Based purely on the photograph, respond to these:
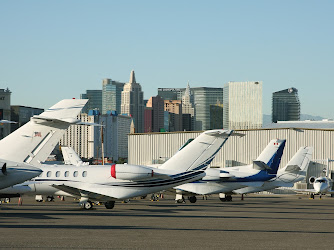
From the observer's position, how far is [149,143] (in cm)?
9744

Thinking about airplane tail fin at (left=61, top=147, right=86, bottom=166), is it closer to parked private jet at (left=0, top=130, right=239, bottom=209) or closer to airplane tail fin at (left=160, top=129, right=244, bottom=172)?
parked private jet at (left=0, top=130, right=239, bottom=209)

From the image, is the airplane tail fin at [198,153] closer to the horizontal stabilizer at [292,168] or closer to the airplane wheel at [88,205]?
the airplane wheel at [88,205]

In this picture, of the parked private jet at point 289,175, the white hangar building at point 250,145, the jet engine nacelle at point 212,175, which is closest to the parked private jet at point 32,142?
the jet engine nacelle at point 212,175

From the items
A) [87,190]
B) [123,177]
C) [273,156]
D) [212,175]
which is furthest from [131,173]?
[273,156]

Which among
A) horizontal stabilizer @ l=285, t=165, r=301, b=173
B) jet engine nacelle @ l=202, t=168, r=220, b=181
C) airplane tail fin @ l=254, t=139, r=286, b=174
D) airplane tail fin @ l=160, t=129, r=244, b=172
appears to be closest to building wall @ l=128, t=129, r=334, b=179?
horizontal stabilizer @ l=285, t=165, r=301, b=173

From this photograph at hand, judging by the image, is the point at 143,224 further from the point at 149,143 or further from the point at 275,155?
the point at 149,143

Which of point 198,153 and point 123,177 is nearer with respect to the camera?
point 123,177

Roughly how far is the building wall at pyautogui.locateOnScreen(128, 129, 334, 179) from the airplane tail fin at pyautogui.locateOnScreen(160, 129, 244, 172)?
123 feet

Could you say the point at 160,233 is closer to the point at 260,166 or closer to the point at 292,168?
the point at 260,166

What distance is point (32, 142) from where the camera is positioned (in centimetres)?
2831

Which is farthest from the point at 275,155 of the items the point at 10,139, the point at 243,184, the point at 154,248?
the point at 154,248

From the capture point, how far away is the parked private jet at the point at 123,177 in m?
40.6

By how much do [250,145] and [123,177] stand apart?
49.5 metres

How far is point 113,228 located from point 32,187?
17.2 metres
